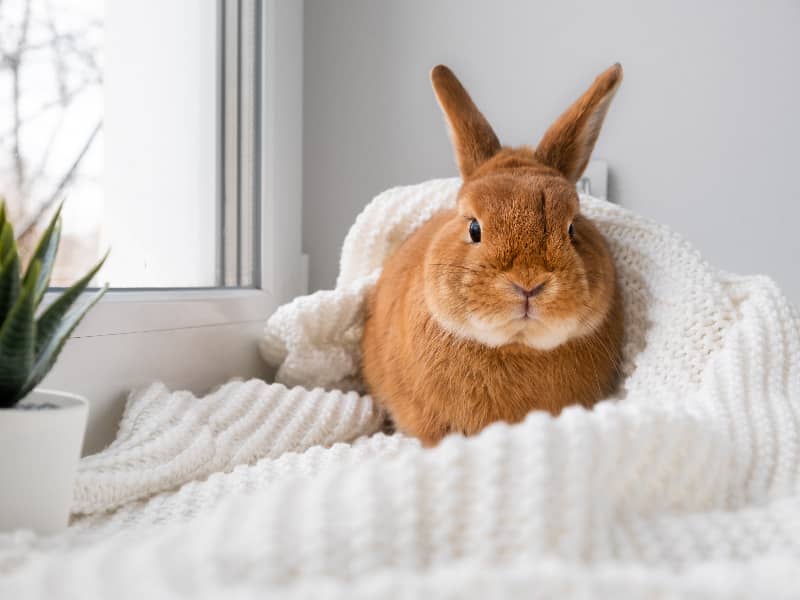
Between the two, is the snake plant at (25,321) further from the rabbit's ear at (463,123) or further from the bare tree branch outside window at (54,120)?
the rabbit's ear at (463,123)

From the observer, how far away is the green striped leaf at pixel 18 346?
448 millimetres

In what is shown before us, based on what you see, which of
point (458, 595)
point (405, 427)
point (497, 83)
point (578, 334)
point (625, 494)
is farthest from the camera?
point (497, 83)

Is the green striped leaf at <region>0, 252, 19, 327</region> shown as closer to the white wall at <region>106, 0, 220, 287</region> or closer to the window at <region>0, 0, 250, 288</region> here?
the window at <region>0, 0, 250, 288</region>

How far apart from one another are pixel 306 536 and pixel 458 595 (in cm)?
9

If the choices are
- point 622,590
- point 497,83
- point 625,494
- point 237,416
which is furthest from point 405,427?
point 497,83

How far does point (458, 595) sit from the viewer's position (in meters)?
0.32

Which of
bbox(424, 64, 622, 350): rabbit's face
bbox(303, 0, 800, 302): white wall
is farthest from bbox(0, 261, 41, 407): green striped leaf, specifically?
bbox(303, 0, 800, 302): white wall

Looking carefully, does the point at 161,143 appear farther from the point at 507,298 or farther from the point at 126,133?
the point at 507,298

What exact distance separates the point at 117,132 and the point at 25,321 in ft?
1.89

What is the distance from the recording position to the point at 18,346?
46 centimetres

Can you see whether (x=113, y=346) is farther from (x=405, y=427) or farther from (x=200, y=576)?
(x=200, y=576)

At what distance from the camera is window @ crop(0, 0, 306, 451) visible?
0.79m

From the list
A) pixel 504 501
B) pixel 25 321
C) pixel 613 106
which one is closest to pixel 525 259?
pixel 504 501

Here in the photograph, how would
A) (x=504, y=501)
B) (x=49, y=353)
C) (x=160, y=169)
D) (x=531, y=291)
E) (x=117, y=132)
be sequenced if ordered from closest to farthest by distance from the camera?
(x=504, y=501)
(x=49, y=353)
(x=531, y=291)
(x=117, y=132)
(x=160, y=169)
